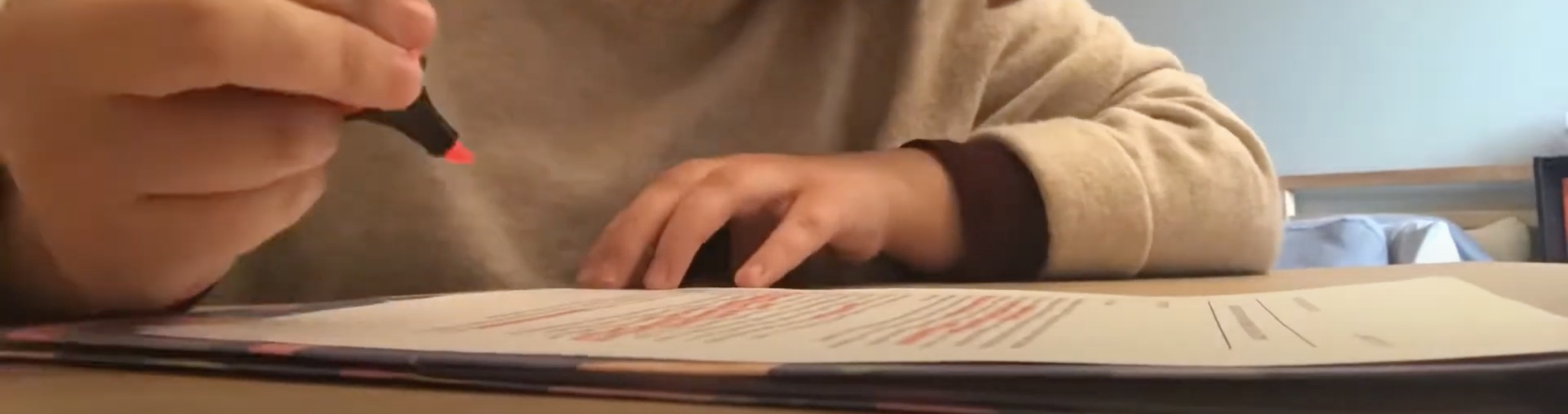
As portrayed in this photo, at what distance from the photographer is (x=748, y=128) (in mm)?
715

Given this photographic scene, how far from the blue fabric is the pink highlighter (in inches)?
73.5

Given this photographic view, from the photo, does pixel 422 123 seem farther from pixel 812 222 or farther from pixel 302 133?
pixel 812 222

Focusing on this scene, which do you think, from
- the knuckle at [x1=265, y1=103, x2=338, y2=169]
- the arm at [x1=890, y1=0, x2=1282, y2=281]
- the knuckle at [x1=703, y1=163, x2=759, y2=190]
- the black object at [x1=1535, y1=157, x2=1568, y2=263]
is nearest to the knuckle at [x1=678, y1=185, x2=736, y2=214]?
the knuckle at [x1=703, y1=163, x2=759, y2=190]

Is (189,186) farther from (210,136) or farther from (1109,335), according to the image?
(1109,335)

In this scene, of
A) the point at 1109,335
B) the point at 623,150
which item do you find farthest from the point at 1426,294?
the point at 623,150

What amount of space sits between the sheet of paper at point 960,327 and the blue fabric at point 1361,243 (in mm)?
1749

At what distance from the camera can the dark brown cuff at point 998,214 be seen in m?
0.56

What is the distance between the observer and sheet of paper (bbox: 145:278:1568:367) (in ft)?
A: 0.67

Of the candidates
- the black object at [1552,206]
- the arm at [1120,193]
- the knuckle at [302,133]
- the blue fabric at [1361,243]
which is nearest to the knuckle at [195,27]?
the knuckle at [302,133]

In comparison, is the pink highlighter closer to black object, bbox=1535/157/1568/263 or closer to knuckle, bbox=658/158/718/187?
knuckle, bbox=658/158/718/187

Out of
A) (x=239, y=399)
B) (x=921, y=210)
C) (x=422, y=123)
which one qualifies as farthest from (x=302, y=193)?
(x=921, y=210)

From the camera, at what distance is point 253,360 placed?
230mm

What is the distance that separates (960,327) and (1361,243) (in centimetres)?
199

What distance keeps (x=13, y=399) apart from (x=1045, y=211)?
0.44m
